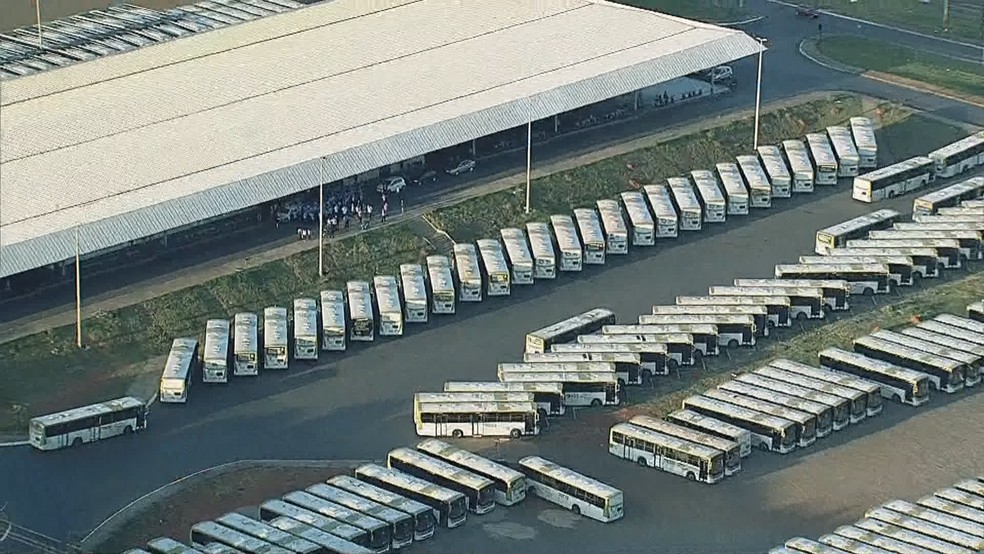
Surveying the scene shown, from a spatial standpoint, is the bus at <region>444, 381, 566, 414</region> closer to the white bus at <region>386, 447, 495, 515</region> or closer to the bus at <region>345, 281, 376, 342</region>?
the white bus at <region>386, 447, 495, 515</region>

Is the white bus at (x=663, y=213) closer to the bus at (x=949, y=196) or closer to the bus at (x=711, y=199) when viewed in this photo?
the bus at (x=711, y=199)

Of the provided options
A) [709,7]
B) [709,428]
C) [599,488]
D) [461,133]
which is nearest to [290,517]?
[599,488]

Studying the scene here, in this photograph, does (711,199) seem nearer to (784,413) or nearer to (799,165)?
(799,165)

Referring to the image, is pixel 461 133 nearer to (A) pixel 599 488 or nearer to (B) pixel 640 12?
(B) pixel 640 12

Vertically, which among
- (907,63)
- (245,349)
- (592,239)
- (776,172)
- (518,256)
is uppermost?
(907,63)

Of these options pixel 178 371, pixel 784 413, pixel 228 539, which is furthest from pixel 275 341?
pixel 784 413

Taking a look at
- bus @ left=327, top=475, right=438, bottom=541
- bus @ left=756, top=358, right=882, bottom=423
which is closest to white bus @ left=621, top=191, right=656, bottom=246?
bus @ left=756, top=358, right=882, bottom=423
